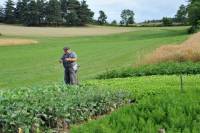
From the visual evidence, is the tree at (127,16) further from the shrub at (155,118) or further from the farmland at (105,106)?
the shrub at (155,118)

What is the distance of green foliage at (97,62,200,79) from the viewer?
78.6 feet

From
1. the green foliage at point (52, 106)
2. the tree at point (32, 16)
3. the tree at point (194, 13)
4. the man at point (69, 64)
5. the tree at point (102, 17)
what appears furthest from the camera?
the tree at point (102, 17)

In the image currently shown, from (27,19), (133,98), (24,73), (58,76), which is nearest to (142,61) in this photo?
(58,76)

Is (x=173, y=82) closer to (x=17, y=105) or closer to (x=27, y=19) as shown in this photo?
(x=17, y=105)

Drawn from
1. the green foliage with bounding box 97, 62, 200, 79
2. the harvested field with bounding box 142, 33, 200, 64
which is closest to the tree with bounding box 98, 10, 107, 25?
the harvested field with bounding box 142, 33, 200, 64

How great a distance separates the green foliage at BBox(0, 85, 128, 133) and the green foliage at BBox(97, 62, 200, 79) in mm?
10057

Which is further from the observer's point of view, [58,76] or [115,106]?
[58,76]

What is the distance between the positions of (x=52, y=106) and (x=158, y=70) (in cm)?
1397

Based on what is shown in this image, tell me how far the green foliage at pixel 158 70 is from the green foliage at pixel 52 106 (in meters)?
10.1

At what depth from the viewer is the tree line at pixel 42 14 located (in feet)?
346

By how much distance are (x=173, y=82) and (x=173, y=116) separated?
1276cm

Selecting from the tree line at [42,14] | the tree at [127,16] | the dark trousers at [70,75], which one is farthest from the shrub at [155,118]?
the tree at [127,16]

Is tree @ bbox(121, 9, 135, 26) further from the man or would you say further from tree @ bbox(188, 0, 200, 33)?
the man

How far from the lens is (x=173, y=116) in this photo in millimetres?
6367
